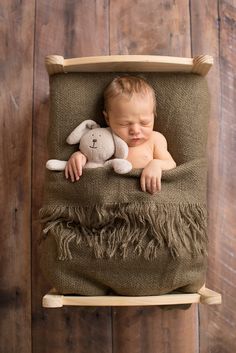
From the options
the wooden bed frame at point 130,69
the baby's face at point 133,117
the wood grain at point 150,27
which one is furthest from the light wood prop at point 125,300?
the wood grain at point 150,27

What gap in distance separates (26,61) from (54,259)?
0.54 metres

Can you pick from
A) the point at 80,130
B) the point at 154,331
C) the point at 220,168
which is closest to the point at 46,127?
the point at 80,130

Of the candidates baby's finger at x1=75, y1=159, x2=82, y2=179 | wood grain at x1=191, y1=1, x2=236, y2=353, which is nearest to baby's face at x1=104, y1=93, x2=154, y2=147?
baby's finger at x1=75, y1=159, x2=82, y2=179

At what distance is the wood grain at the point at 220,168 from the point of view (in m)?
1.20

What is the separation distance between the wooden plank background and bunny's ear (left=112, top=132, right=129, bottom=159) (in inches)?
10.9

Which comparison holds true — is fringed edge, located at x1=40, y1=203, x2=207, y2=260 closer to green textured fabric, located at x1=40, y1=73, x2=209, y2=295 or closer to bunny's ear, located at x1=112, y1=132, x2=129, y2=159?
green textured fabric, located at x1=40, y1=73, x2=209, y2=295

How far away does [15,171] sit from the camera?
123 centimetres

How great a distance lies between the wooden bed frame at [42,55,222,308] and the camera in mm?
963

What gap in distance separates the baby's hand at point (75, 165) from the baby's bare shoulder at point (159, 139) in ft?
0.51

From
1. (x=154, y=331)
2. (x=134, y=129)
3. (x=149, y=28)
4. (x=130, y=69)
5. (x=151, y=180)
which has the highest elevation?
(x=149, y=28)

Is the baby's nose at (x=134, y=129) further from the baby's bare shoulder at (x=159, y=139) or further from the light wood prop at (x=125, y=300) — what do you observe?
the light wood prop at (x=125, y=300)

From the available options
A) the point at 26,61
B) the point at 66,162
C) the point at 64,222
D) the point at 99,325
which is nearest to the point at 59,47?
the point at 26,61

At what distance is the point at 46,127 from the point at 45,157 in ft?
0.25

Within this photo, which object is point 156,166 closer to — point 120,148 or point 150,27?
point 120,148
